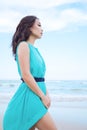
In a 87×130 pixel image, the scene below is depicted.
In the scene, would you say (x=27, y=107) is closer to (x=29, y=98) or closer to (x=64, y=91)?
(x=29, y=98)

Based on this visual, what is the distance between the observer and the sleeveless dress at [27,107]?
2371 millimetres

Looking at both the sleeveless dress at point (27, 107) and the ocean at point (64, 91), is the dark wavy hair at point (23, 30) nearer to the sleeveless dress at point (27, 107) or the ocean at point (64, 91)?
the sleeveless dress at point (27, 107)

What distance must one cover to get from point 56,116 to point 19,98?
3809mm

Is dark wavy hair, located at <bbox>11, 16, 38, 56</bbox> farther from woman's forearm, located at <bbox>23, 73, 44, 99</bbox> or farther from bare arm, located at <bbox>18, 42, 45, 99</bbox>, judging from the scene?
woman's forearm, located at <bbox>23, 73, 44, 99</bbox>

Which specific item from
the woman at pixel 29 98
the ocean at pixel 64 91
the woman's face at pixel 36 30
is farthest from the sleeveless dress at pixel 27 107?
the ocean at pixel 64 91

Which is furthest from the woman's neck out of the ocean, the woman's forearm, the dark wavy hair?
the ocean

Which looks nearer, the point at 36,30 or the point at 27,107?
the point at 27,107

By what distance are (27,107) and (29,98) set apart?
0.19 feet

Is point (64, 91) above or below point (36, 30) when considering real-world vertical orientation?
below

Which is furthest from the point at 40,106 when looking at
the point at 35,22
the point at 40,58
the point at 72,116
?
the point at 72,116

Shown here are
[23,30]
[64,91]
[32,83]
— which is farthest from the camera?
[64,91]

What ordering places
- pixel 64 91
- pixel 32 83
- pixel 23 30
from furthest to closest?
1. pixel 64 91
2. pixel 23 30
3. pixel 32 83

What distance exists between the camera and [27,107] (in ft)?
7.80

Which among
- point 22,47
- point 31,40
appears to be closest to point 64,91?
point 31,40
